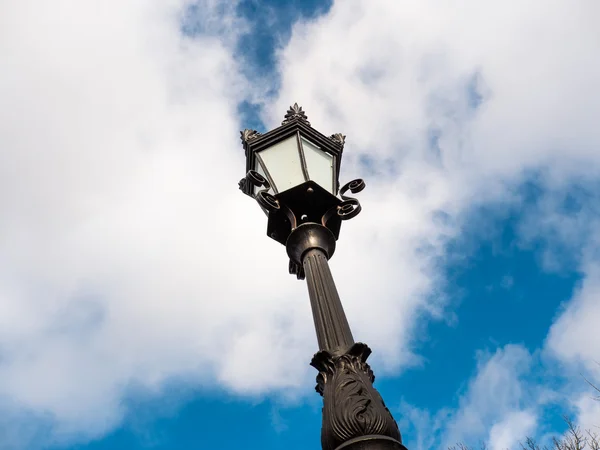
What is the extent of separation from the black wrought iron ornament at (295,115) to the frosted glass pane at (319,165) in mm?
248

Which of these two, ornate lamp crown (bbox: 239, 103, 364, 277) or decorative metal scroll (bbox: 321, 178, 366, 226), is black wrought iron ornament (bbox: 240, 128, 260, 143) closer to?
ornate lamp crown (bbox: 239, 103, 364, 277)

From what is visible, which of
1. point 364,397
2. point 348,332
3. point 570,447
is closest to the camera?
point 364,397

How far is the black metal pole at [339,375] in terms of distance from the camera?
8.64 feet

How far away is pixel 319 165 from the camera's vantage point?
4.63 metres

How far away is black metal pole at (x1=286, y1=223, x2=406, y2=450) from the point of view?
2633 millimetres

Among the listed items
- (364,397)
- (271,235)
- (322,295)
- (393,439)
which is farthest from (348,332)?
(271,235)

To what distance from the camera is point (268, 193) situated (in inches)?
165

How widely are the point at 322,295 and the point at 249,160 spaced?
1793 millimetres

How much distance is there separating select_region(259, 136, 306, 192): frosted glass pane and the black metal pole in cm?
46

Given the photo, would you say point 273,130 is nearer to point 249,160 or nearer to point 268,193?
point 249,160

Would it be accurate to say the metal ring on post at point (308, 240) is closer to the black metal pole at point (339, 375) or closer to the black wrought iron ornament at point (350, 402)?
the black metal pole at point (339, 375)

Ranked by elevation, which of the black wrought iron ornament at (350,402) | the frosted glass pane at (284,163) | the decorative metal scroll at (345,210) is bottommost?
the black wrought iron ornament at (350,402)

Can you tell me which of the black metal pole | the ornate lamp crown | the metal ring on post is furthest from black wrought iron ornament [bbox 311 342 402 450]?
the ornate lamp crown

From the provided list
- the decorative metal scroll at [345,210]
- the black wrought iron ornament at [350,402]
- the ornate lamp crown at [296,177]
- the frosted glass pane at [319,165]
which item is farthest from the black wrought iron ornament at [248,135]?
the black wrought iron ornament at [350,402]
